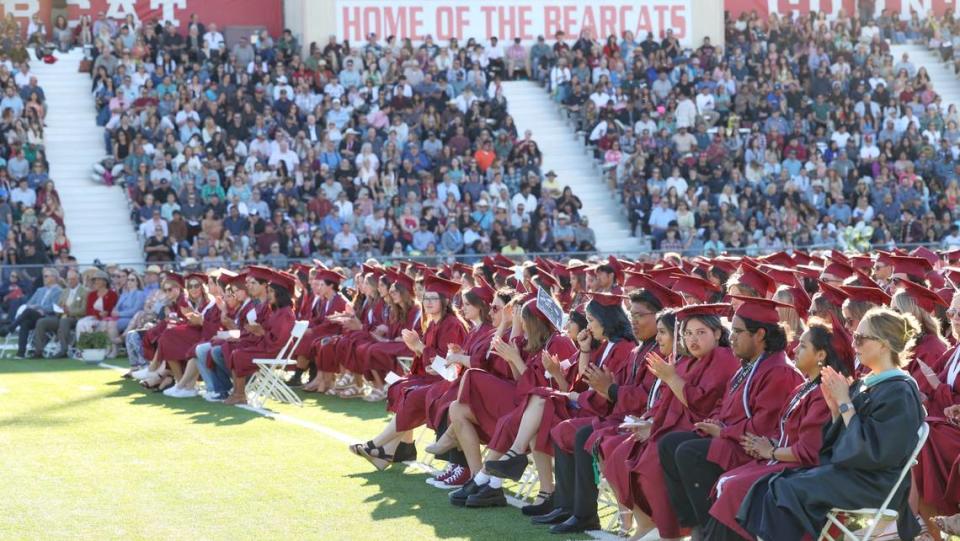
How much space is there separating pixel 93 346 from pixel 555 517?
1207 centimetres

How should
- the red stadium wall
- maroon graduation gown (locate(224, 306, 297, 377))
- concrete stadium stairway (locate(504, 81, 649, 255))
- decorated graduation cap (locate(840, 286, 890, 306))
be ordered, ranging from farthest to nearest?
1. the red stadium wall
2. concrete stadium stairway (locate(504, 81, 649, 255))
3. maroon graduation gown (locate(224, 306, 297, 377))
4. decorated graduation cap (locate(840, 286, 890, 306))

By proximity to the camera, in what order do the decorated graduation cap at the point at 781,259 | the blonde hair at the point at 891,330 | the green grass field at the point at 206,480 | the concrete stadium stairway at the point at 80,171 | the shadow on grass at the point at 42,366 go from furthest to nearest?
the concrete stadium stairway at the point at 80,171, the shadow on grass at the point at 42,366, the decorated graduation cap at the point at 781,259, the green grass field at the point at 206,480, the blonde hair at the point at 891,330

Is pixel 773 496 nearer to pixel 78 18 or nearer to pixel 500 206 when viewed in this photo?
pixel 500 206

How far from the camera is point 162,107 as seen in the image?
27.7m

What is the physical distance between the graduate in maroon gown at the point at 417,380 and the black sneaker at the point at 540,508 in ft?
5.47

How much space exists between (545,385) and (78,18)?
2604 centimetres

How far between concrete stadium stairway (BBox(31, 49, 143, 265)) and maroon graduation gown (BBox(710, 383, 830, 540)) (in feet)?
62.7

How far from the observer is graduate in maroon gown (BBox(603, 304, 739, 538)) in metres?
7.15

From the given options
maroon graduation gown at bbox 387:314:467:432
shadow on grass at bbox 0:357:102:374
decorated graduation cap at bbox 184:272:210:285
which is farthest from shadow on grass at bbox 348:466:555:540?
shadow on grass at bbox 0:357:102:374

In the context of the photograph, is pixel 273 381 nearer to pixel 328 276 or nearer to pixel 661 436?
pixel 328 276

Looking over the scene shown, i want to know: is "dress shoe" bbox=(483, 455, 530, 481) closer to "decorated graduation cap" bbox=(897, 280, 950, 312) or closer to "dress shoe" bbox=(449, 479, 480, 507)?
"dress shoe" bbox=(449, 479, 480, 507)

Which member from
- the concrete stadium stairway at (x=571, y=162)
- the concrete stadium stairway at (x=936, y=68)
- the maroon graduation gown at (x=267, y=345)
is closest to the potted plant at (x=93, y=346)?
the maroon graduation gown at (x=267, y=345)

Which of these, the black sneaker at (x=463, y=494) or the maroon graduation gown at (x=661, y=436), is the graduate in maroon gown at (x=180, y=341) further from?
the maroon graduation gown at (x=661, y=436)

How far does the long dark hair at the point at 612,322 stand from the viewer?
841 centimetres
